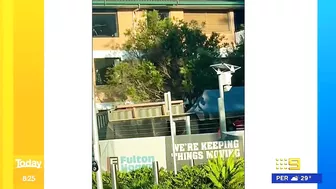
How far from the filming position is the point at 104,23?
3623 mm

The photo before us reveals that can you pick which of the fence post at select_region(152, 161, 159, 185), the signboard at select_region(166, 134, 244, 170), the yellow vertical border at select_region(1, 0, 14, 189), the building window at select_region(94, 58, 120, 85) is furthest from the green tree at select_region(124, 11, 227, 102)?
the yellow vertical border at select_region(1, 0, 14, 189)

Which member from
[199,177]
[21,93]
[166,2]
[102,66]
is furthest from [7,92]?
[199,177]

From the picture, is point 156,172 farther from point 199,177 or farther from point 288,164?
point 288,164

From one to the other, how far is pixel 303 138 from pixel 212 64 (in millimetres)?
626

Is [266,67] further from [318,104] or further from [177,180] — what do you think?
[177,180]

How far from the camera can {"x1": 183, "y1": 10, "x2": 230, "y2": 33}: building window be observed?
11.9 feet

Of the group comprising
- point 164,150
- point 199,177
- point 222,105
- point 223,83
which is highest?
point 223,83

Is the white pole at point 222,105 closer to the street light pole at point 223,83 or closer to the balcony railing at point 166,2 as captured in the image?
the street light pole at point 223,83

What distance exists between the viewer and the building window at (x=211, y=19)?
11.9 feet

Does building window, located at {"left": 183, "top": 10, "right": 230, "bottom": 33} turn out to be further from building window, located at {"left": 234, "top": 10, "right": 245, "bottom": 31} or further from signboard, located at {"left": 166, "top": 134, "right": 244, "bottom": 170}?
signboard, located at {"left": 166, "top": 134, "right": 244, "bottom": 170}

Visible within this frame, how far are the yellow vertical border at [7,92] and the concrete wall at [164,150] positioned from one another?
1.61ft

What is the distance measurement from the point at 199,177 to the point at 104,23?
3.21 ft

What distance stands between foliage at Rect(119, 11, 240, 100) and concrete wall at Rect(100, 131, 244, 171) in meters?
0.25

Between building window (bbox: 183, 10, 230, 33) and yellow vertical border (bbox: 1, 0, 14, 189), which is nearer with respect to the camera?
yellow vertical border (bbox: 1, 0, 14, 189)
